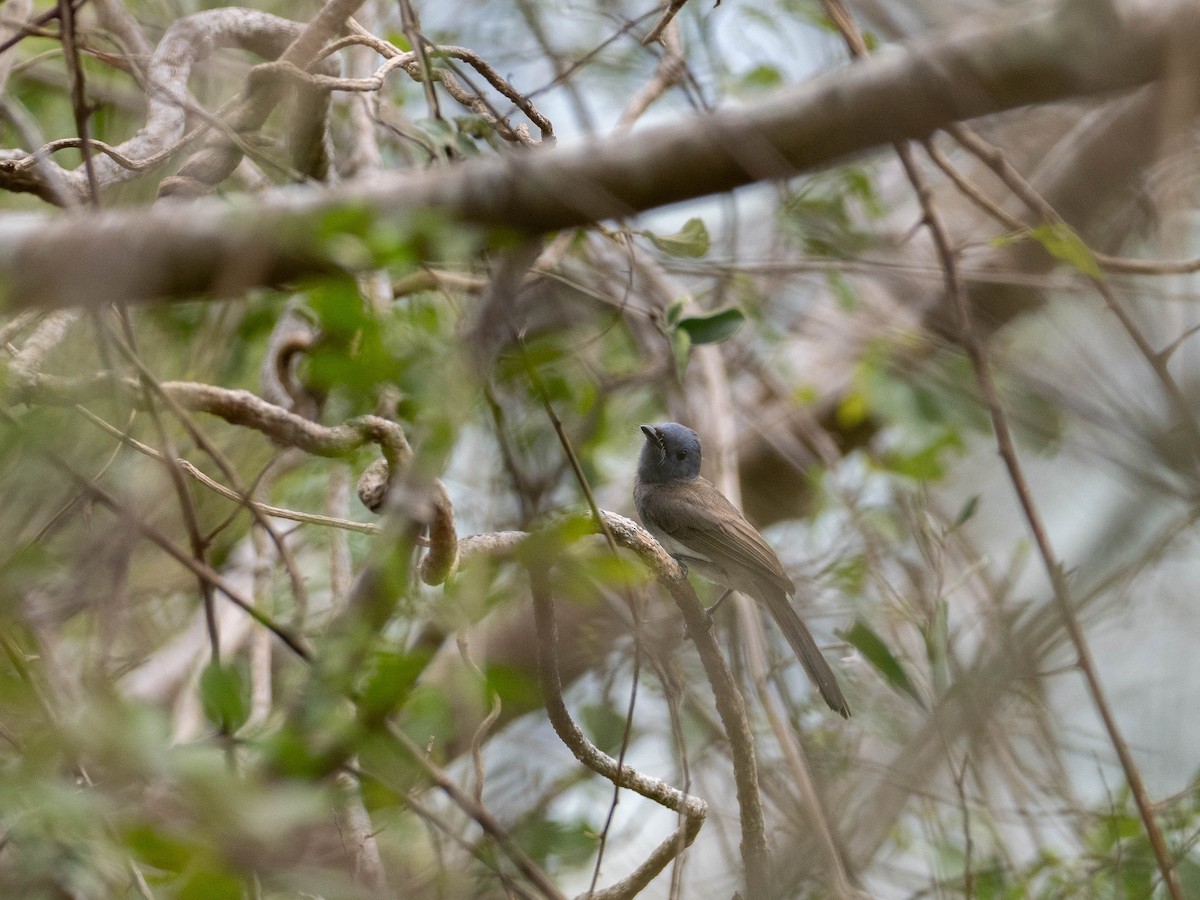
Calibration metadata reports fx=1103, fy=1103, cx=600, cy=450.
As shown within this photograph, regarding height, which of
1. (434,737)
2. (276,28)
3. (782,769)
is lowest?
(434,737)

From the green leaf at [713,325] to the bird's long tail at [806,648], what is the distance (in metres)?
1.48

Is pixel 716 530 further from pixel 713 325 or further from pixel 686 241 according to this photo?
pixel 686 241

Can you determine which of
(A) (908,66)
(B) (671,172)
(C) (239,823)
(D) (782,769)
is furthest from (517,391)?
(D) (782,769)

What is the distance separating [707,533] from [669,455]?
52 cm

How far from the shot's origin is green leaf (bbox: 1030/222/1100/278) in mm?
2939

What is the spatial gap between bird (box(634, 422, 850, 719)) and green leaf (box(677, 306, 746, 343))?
1.43 meters

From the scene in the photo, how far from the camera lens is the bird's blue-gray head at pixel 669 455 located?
507 centimetres

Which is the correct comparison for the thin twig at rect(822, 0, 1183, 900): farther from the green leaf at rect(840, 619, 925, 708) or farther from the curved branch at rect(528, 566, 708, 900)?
the curved branch at rect(528, 566, 708, 900)

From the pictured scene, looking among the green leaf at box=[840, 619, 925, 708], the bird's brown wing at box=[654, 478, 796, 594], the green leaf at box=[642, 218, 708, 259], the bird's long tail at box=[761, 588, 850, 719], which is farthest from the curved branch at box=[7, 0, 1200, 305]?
the bird's brown wing at box=[654, 478, 796, 594]

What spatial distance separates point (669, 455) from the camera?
520cm

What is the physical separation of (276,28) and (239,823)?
3117 millimetres

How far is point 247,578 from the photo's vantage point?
5477 mm

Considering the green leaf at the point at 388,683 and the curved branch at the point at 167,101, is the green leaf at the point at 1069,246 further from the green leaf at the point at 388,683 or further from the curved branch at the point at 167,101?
the curved branch at the point at 167,101

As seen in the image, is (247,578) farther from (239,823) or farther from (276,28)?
(239,823)
